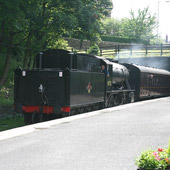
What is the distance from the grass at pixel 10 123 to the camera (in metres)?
16.1

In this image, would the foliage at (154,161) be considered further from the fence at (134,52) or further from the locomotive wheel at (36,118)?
the fence at (134,52)

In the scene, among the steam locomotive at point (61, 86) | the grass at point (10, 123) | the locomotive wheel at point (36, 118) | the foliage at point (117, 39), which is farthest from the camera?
the foliage at point (117, 39)

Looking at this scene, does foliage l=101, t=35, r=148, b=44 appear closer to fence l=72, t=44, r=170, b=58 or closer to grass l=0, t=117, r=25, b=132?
fence l=72, t=44, r=170, b=58

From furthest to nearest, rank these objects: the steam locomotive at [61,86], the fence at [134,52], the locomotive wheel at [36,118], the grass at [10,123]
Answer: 1. the fence at [134,52]
2. the grass at [10,123]
3. the locomotive wheel at [36,118]
4. the steam locomotive at [61,86]

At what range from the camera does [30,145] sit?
8.85 metres

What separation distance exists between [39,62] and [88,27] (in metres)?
7.87

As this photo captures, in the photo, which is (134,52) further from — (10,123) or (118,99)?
(10,123)

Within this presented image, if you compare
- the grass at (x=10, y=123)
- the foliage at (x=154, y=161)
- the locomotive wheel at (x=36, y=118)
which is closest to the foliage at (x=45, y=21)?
the grass at (x=10, y=123)

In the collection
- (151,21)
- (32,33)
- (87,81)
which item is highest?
(151,21)

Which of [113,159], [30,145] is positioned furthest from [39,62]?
[113,159]

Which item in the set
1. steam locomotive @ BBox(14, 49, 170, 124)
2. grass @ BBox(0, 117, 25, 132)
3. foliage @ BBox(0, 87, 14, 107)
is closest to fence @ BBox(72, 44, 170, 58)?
foliage @ BBox(0, 87, 14, 107)

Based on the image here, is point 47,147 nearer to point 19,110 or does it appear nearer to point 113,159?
point 113,159

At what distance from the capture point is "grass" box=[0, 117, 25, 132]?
16.1 m

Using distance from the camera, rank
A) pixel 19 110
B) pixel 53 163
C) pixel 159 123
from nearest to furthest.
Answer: pixel 53 163 → pixel 159 123 → pixel 19 110
